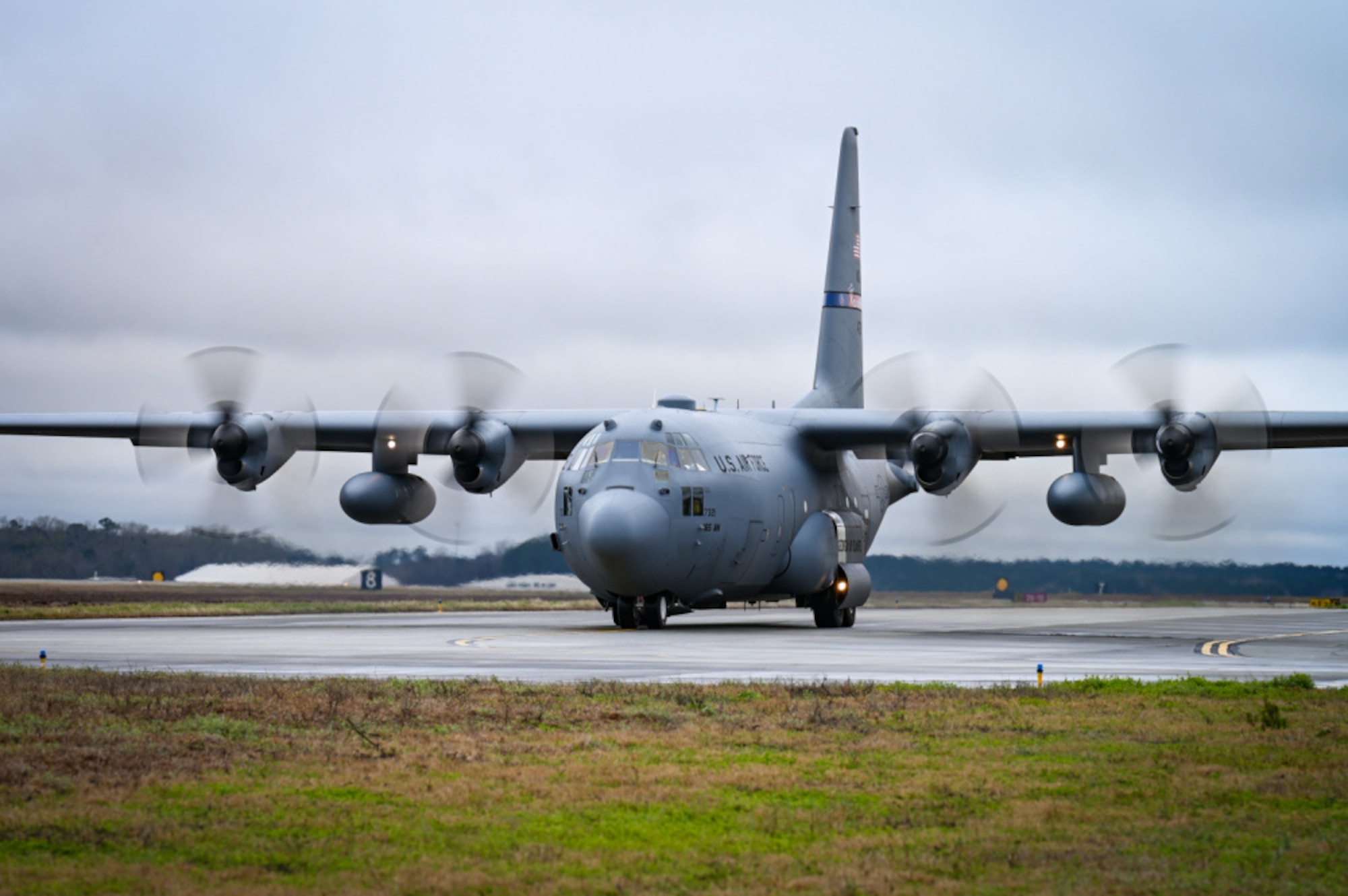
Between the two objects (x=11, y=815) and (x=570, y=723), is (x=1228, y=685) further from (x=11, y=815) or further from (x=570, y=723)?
(x=11, y=815)

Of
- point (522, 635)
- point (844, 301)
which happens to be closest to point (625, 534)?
point (522, 635)

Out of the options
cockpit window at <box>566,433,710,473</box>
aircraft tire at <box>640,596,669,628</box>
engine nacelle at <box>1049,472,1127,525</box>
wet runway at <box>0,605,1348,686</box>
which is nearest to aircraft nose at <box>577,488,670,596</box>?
cockpit window at <box>566,433,710,473</box>

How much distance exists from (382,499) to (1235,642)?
756 inches

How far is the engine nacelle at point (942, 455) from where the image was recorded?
30.7m

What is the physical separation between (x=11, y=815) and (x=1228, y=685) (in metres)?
12.4

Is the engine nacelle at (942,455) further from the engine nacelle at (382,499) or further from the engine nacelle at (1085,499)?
the engine nacelle at (382,499)

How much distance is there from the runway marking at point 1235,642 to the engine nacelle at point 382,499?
18463 mm

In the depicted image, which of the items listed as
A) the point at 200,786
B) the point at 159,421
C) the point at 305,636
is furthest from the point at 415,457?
the point at 200,786

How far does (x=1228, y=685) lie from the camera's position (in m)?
15.6

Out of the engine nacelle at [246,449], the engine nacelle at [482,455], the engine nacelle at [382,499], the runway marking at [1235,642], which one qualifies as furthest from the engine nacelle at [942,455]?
the engine nacelle at [246,449]

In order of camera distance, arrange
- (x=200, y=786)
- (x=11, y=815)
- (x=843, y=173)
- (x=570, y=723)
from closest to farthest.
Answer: (x=11, y=815) → (x=200, y=786) → (x=570, y=723) → (x=843, y=173)

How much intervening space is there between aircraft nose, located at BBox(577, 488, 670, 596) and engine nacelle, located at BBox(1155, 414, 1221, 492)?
10.6 meters

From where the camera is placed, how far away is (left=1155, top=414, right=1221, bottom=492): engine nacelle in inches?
1162

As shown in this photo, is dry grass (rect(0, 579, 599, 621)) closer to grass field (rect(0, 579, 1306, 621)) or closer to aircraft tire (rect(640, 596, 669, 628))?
grass field (rect(0, 579, 1306, 621))
